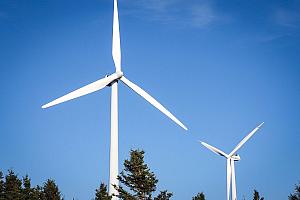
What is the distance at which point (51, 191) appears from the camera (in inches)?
3521

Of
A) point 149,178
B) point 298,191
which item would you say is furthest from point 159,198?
point 298,191

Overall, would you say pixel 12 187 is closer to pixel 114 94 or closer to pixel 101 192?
pixel 101 192

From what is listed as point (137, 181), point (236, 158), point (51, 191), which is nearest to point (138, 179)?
point (137, 181)

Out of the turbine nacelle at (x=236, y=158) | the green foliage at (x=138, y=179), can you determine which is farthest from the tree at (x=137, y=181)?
the turbine nacelle at (x=236, y=158)

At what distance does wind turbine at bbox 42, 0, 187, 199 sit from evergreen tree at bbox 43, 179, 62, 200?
3098cm

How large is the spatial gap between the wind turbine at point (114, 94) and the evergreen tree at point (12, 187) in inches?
1566

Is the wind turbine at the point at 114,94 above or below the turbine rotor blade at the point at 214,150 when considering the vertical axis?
below

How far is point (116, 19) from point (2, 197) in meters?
44.0

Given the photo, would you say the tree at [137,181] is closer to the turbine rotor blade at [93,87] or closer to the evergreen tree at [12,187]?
the turbine rotor blade at [93,87]

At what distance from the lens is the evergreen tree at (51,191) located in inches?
3524

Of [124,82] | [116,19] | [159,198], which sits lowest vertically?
[159,198]

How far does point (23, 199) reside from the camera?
317 feet

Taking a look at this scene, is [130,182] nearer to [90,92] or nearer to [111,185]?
[111,185]

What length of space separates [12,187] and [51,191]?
12088 mm
